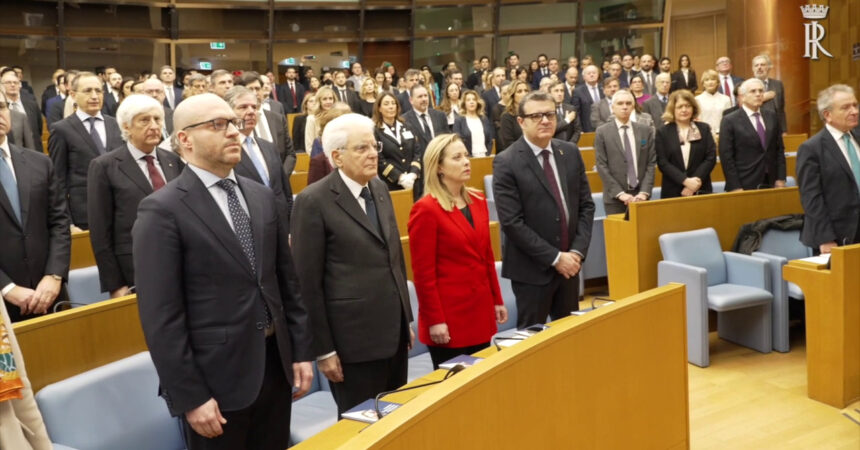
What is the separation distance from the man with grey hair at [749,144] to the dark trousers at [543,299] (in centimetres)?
260

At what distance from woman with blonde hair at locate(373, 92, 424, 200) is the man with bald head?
3.30 m

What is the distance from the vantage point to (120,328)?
2848 mm

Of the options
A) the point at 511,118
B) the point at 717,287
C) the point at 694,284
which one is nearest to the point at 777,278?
the point at 717,287

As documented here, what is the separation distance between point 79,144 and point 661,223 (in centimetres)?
318

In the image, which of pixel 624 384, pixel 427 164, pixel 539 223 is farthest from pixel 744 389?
pixel 427 164

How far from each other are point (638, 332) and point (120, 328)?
1729 mm

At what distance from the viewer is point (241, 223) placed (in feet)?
6.75

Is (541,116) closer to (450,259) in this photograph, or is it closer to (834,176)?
(450,259)

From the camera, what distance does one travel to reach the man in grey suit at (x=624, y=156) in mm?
5117

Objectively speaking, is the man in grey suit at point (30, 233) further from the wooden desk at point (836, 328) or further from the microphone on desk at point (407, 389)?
the wooden desk at point (836, 328)

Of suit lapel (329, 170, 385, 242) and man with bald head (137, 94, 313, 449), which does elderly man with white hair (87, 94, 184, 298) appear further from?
man with bald head (137, 94, 313, 449)

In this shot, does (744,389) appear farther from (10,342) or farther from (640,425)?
(10,342)

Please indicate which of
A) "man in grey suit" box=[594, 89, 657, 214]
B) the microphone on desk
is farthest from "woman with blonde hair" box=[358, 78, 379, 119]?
the microphone on desk

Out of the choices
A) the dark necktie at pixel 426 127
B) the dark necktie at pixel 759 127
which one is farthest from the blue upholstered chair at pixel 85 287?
the dark necktie at pixel 759 127
